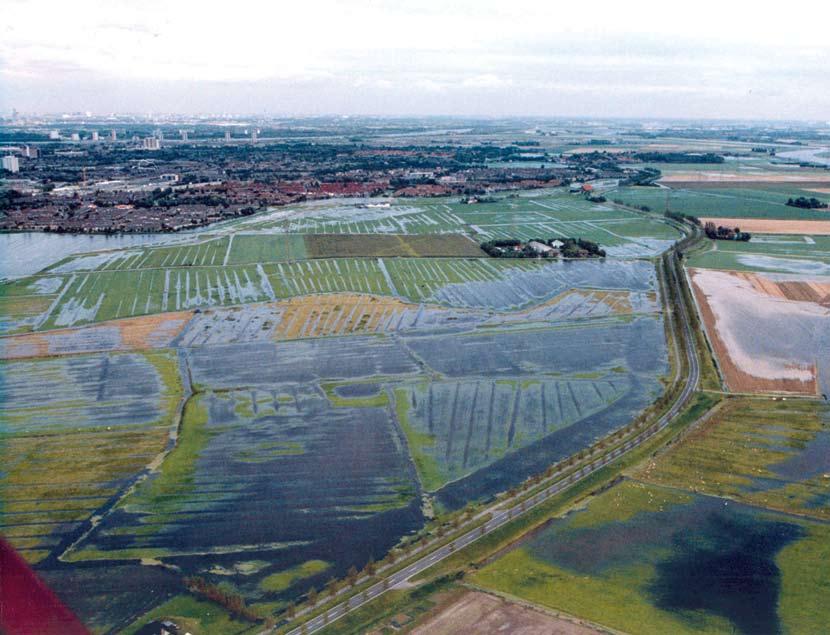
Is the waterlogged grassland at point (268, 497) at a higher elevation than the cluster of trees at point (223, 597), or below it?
higher

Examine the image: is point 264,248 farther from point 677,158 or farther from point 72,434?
point 677,158

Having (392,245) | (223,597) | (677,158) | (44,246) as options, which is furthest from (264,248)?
(677,158)

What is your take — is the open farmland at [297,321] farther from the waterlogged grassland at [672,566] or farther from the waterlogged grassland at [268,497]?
the waterlogged grassland at [672,566]

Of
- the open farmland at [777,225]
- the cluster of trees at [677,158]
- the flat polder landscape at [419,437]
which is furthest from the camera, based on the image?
the cluster of trees at [677,158]

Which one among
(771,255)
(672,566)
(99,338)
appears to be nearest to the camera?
(672,566)

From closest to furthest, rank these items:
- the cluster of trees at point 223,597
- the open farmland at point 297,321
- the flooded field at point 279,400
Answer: the cluster of trees at point 223,597
the flooded field at point 279,400
the open farmland at point 297,321

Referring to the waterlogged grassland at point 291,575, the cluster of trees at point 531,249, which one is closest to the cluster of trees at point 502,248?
the cluster of trees at point 531,249

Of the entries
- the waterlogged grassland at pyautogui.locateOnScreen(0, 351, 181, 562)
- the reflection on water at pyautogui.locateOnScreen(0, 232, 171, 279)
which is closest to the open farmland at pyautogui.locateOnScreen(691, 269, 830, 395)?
the waterlogged grassland at pyautogui.locateOnScreen(0, 351, 181, 562)
